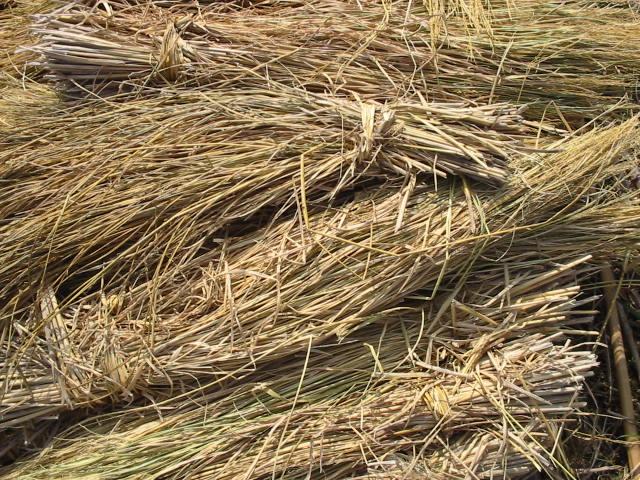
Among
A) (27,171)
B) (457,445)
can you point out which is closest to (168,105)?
(27,171)

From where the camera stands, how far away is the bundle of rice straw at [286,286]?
4.47 feet

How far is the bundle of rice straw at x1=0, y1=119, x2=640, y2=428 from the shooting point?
136 centimetres

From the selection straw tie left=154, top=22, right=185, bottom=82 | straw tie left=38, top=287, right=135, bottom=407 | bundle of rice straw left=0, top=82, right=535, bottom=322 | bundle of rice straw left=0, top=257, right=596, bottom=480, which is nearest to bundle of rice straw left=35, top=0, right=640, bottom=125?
straw tie left=154, top=22, right=185, bottom=82

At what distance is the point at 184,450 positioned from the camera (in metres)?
1.34

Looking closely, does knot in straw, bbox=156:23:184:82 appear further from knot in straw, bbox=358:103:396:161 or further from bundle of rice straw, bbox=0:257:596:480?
bundle of rice straw, bbox=0:257:596:480

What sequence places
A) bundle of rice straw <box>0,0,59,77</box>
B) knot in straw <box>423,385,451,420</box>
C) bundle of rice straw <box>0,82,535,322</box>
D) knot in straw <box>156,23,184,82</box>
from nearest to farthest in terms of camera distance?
knot in straw <box>423,385,451,420</box>
bundle of rice straw <box>0,82,535,322</box>
knot in straw <box>156,23,184,82</box>
bundle of rice straw <box>0,0,59,77</box>

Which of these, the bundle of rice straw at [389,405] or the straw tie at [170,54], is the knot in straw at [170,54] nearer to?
the straw tie at [170,54]

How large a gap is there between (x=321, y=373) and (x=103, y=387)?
0.43 m

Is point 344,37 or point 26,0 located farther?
point 26,0

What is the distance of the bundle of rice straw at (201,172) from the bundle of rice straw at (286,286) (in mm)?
51

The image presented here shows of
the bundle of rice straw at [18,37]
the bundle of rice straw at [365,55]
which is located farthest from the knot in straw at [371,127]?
the bundle of rice straw at [18,37]

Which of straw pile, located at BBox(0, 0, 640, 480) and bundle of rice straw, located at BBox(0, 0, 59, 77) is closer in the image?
straw pile, located at BBox(0, 0, 640, 480)

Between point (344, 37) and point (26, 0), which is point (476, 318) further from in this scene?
point (26, 0)

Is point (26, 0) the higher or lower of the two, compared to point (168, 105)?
higher
